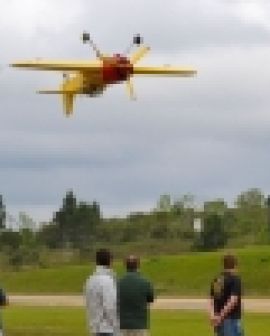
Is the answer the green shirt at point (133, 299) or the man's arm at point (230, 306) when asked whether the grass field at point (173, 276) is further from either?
the green shirt at point (133, 299)

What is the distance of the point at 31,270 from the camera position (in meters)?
Result: 82.6

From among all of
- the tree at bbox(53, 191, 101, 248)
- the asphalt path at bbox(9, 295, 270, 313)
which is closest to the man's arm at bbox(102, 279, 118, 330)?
the asphalt path at bbox(9, 295, 270, 313)

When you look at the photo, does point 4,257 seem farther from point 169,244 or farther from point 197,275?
point 197,275

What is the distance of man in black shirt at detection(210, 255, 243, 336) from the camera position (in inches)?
840

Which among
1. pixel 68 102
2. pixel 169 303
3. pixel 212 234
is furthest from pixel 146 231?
pixel 68 102

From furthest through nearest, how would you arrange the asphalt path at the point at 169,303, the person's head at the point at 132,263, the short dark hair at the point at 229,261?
the asphalt path at the point at 169,303
the short dark hair at the point at 229,261
the person's head at the point at 132,263

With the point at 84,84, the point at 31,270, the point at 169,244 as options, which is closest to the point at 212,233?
the point at 169,244

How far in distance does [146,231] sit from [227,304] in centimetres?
8693

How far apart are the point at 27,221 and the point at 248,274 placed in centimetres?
5371

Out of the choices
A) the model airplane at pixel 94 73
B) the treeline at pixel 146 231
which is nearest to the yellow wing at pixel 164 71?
the model airplane at pixel 94 73

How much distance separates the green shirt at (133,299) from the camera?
2009 centimetres

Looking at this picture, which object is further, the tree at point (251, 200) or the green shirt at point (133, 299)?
the tree at point (251, 200)

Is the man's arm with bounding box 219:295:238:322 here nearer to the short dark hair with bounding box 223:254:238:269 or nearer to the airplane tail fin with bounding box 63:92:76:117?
the short dark hair with bounding box 223:254:238:269

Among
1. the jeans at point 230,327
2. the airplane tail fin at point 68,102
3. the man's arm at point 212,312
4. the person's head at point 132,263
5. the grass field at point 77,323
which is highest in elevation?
the airplane tail fin at point 68,102
